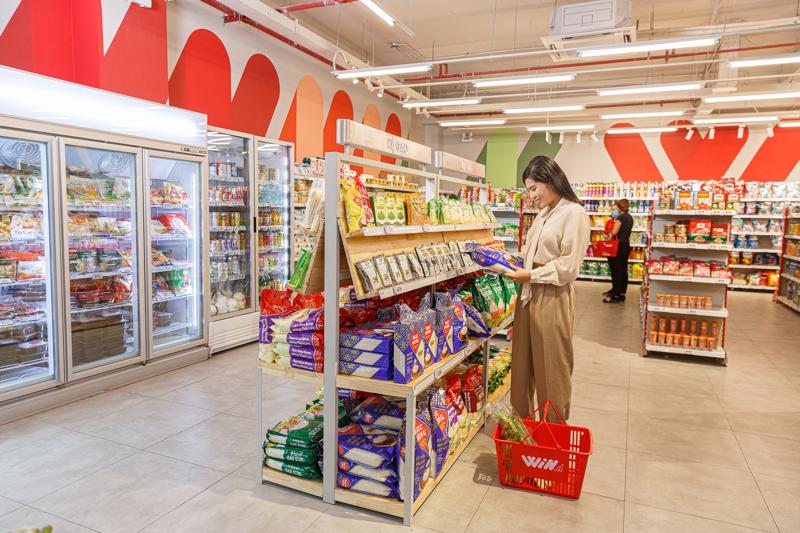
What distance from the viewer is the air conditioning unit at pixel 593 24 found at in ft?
20.4

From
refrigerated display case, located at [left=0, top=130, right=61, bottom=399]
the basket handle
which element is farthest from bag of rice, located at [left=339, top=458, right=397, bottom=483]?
refrigerated display case, located at [left=0, top=130, right=61, bottom=399]

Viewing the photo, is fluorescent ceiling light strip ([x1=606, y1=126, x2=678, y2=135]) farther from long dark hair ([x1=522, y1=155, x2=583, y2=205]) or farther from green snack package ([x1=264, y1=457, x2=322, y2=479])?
green snack package ([x1=264, y1=457, x2=322, y2=479])

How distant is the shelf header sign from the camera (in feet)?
9.07

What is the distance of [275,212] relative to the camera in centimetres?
705

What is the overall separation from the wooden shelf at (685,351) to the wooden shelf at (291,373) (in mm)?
4614

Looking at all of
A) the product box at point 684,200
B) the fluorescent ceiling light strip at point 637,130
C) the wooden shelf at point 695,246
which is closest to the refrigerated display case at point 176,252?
the wooden shelf at point 695,246

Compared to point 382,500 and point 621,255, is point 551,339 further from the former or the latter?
point 621,255

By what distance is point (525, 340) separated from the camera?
349 centimetres

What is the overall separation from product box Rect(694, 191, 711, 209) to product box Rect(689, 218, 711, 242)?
171 mm

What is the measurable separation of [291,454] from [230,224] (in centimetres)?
402

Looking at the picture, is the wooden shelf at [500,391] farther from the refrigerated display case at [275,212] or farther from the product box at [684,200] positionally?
the refrigerated display case at [275,212]

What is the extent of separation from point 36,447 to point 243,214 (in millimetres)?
3617

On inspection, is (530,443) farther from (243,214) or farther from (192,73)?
(192,73)

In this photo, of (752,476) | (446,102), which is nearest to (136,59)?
(446,102)
